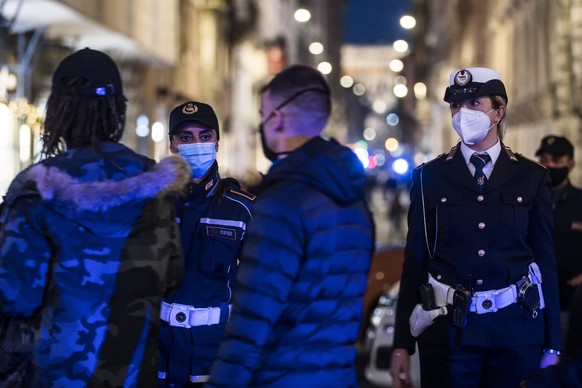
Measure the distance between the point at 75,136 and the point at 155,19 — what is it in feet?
77.8

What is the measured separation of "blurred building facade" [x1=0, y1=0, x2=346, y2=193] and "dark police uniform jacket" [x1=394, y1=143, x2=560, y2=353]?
1376mm

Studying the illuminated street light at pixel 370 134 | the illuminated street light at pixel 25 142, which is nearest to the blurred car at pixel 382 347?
the illuminated street light at pixel 25 142

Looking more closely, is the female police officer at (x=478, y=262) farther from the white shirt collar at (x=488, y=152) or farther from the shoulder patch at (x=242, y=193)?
the shoulder patch at (x=242, y=193)

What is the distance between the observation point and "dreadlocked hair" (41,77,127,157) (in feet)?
15.0

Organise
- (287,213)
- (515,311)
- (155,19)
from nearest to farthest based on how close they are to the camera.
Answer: (287,213) → (515,311) → (155,19)

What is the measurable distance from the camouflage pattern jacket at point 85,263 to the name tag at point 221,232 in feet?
4.16

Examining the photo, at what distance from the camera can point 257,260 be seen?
4016mm

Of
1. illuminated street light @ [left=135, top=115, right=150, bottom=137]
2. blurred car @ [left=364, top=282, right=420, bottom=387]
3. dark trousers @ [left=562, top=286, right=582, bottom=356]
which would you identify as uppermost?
illuminated street light @ [left=135, top=115, right=150, bottom=137]

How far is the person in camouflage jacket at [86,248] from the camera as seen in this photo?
14.2 feet

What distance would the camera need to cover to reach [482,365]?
5.62 m

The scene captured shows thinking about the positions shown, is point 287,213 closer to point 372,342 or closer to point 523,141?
point 372,342

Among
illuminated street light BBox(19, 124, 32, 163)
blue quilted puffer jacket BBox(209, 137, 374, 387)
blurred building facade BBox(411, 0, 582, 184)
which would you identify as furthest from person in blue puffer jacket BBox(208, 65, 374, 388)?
blurred building facade BBox(411, 0, 582, 184)

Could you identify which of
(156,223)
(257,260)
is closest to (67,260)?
(156,223)

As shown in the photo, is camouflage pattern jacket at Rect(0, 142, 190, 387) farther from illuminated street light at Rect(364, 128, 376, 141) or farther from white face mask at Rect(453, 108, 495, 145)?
illuminated street light at Rect(364, 128, 376, 141)
